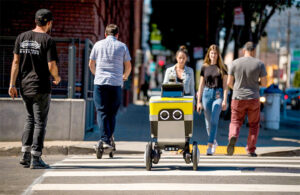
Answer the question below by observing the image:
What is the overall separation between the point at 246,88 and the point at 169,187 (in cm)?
355

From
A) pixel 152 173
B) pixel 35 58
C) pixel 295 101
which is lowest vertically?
pixel 295 101

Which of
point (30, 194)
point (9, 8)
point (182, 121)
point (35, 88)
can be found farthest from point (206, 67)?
point (9, 8)

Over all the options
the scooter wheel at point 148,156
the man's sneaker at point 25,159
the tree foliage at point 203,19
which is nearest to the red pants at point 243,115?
the scooter wheel at point 148,156

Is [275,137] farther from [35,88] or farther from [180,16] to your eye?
[180,16]

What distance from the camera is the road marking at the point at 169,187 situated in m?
5.82

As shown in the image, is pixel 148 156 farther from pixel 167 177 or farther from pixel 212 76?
pixel 212 76

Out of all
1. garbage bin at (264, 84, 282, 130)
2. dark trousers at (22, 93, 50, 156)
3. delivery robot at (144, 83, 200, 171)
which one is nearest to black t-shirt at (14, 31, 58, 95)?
dark trousers at (22, 93, 50, 156)

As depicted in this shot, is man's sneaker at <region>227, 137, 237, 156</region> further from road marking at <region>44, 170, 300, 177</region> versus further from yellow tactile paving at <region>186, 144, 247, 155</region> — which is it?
road marking at <region>44, 170, 300, 177</region>

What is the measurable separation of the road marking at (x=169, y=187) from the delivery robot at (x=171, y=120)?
1.01 m

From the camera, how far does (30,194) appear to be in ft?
18.1

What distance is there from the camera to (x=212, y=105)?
902cm

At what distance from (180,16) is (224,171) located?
33.5 metres

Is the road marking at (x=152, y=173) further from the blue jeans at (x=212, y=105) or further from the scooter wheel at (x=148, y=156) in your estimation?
the blue jeans at (x=212, y=105)

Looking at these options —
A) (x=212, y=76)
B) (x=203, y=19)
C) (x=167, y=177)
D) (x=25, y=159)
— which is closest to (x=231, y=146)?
(x=212, y=76)
